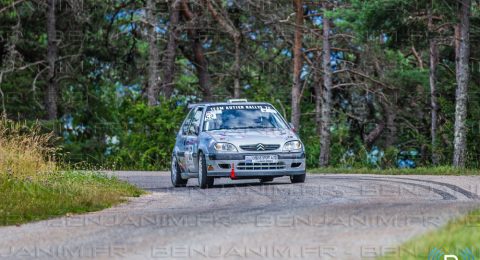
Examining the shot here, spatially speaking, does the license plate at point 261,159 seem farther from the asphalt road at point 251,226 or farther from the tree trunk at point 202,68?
the tree trunk at point 202,68

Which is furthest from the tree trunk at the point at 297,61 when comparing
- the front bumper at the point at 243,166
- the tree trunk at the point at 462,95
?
the front bumper at the point at 243,166

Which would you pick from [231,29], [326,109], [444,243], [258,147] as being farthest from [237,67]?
[444,243]

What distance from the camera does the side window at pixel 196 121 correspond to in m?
20.2

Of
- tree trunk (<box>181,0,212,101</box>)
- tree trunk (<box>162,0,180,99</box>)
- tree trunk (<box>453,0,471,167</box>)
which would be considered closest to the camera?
tree trunk (<box>453,0,471,167</box>)

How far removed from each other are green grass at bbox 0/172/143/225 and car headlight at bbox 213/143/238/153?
5.87 ft

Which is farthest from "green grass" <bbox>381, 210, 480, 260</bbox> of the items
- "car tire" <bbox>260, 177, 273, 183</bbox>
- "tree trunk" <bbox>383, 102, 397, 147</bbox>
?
"tree trunk" <bbox>383, 102, 397, 147</bbox>

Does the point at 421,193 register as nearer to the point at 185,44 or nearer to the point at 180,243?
the point at 180,243

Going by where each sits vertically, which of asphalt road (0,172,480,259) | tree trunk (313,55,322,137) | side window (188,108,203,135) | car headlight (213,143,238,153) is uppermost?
tree trunk (313,55,322,137)

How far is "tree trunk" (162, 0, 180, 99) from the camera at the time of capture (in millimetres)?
39056

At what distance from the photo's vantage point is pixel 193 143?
19.9m

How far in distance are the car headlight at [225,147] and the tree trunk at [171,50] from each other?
799 inches

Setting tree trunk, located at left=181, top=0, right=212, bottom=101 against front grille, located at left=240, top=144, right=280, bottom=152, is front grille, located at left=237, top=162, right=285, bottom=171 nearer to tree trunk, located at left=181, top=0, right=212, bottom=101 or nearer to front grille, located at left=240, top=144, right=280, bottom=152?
front grille, located at left=240, top=144, right=280, bottom=152

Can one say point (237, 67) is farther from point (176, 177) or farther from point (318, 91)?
point (176, 177)

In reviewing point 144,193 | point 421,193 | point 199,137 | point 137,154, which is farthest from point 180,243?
point 137,154
